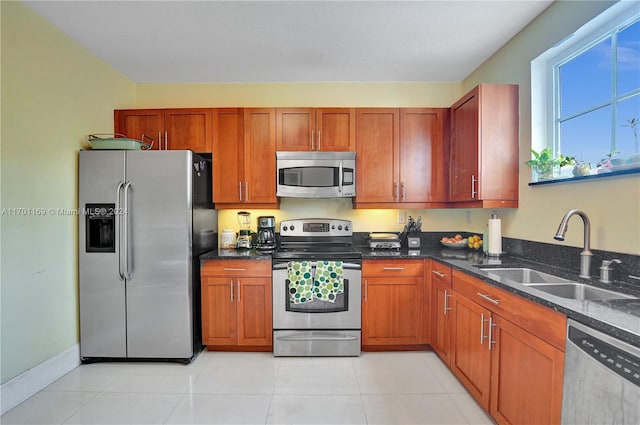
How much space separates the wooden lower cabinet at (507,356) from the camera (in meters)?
1.28

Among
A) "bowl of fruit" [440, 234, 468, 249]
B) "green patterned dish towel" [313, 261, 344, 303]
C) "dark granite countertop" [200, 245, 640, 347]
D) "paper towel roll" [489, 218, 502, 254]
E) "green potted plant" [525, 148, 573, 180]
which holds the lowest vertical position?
"green patterned dish towel" [313, 261, 344, 303]

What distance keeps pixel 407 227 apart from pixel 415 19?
1.92 metres

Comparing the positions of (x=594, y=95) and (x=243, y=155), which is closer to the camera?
(x=594, y=95)

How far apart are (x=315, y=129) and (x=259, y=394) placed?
2278 mm

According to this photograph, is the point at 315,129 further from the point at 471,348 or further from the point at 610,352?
the point at 610,352

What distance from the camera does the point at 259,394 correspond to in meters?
2.11

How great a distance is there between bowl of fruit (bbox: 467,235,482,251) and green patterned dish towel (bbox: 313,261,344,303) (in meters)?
1.34

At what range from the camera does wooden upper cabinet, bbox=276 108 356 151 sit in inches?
118

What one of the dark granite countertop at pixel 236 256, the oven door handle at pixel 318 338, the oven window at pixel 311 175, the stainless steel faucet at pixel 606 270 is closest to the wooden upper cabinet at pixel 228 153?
the oven window at pixel 311 175

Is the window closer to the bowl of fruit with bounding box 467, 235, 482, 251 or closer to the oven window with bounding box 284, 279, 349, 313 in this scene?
the bowl of fruit with bounding box 467, 235, 482, 251

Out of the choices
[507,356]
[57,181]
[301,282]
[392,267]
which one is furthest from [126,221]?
[507,356]

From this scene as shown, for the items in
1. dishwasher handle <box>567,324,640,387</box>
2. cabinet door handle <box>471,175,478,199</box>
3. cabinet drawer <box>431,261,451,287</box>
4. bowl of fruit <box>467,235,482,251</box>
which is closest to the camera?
dishwasher handle <box>567,324,640,387</box>

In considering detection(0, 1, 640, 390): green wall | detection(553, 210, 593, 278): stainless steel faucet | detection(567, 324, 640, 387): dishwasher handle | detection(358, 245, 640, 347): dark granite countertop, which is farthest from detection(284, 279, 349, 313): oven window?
detection(567, 324, 640, 387): dishwasher handle

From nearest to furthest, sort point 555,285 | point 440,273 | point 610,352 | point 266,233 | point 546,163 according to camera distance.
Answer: point 610,352 → point 555,285 → point 546,163 → point 440,273 → point 266,233
